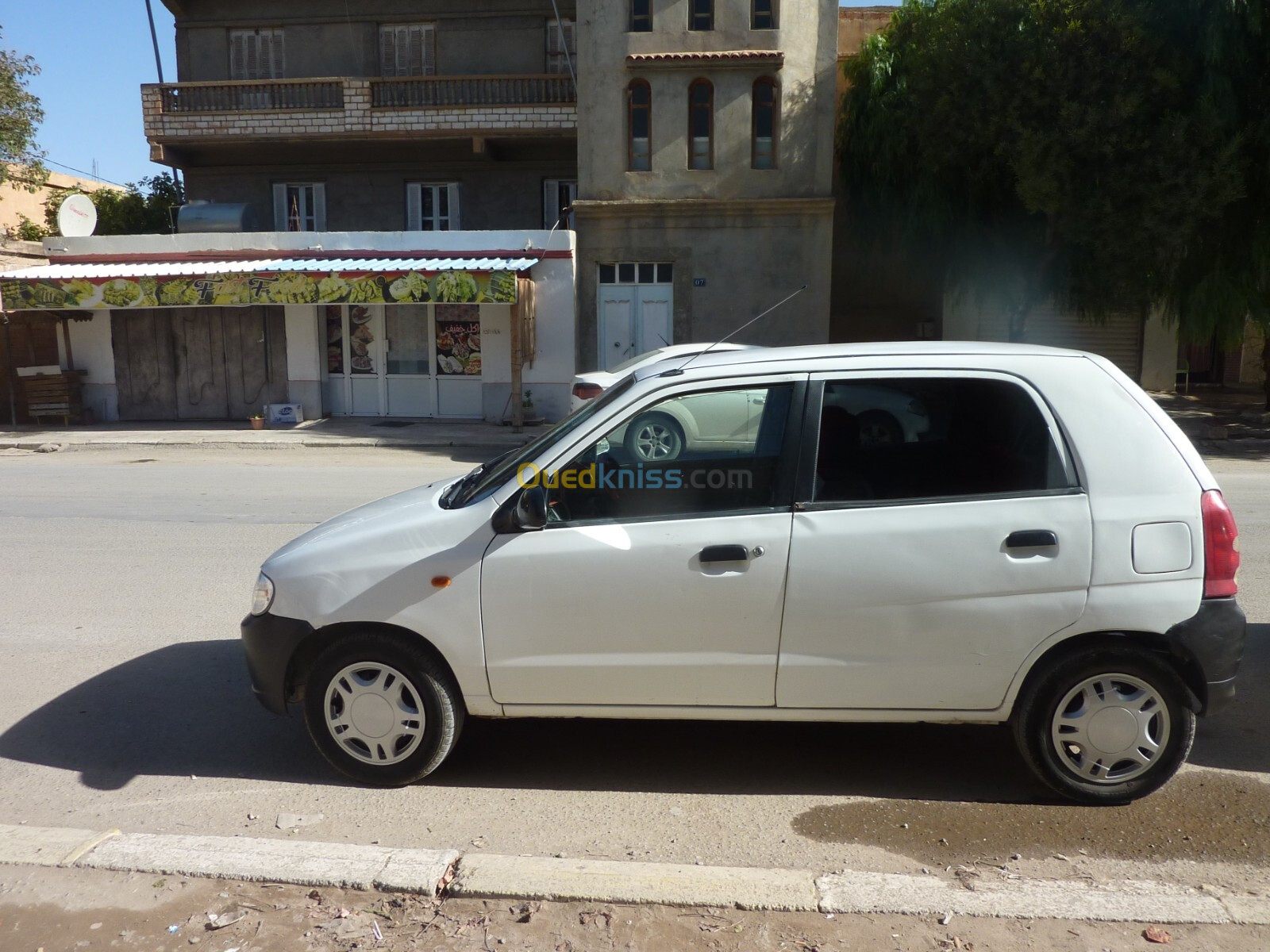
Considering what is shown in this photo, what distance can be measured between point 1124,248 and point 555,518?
1565cm

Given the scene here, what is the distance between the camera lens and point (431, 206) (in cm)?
2350

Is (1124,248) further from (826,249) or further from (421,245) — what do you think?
(421,245)

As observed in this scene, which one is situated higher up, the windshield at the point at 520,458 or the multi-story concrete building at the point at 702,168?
the multi-story concrete building at the point at 702,168

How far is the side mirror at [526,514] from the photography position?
155 inches

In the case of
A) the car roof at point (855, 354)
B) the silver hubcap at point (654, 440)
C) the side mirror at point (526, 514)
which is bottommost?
the side mirror at point (526, 514)

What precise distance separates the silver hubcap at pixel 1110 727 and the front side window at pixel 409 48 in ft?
73.3

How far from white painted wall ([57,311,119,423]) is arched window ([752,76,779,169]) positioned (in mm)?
13353

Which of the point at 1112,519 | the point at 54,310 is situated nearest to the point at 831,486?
the point at 1112,519

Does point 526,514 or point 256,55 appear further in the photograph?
point 256,55

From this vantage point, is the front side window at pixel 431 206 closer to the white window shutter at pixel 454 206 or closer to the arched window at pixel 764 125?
→ the white window shutter at pixel 454 206

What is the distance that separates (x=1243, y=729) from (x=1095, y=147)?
45.0ft

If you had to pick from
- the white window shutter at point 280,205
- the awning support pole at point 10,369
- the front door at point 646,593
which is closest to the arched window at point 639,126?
the white window shutter at point 280,205

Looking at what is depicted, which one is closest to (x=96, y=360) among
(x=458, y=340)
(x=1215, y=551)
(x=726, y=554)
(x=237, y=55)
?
(x=458, y=340)

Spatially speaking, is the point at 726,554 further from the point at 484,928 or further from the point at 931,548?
the point at 484,928
